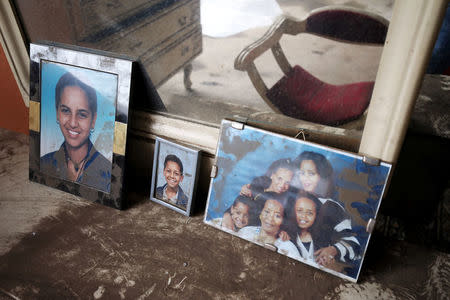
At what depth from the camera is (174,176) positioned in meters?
1.47

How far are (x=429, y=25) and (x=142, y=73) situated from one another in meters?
1.08

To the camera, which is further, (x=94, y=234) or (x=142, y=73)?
(x=142, y=73)

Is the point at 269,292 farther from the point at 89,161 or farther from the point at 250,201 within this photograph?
the point at 89,161

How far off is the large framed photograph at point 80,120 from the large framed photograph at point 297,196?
17.5 inches

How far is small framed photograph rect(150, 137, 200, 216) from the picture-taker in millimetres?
1433

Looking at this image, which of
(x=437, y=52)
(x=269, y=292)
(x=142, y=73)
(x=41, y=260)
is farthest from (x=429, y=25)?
(x=41, y=260)

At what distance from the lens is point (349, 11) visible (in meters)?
1.11

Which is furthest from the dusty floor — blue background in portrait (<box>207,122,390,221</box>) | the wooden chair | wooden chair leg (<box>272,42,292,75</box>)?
wooden chair leg (<box>272,42,292,75</box>)

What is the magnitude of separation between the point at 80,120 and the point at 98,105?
123 mm

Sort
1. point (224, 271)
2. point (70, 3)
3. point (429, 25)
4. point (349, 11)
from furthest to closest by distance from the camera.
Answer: point (70, 3) → point (224, 271) → point (349, 11) → point (429, 25)

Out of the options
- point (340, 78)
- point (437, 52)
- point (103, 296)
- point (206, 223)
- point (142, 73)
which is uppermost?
point (437, 52)

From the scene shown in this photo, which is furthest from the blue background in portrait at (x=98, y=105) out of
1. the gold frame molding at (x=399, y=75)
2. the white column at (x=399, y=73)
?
the white column at (x=399, y=73)

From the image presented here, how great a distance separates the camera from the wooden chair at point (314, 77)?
1.13m

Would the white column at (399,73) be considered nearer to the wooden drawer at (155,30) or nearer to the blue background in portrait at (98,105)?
the wooden drawer at (155,30)
